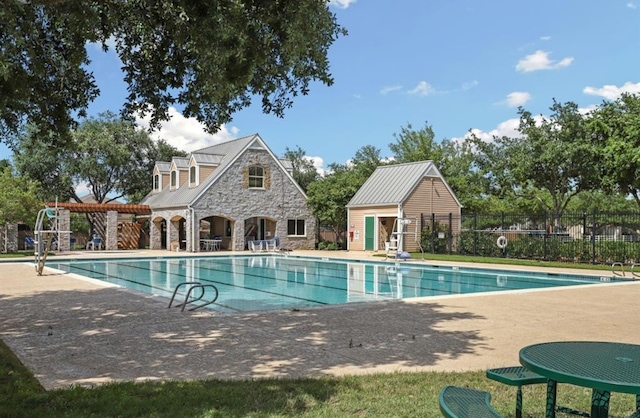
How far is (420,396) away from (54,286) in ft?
39.3

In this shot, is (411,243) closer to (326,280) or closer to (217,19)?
(326,280)

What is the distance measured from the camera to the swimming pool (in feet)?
46.1

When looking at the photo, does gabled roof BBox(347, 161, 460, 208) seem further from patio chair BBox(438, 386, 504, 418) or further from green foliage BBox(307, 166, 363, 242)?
patio chair BBox(438, 386, 504, 418)

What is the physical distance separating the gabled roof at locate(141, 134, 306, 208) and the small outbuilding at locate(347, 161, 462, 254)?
5.34m

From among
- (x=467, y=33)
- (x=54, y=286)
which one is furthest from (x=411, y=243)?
(x=54, y=286)

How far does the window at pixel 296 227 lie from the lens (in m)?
35.5

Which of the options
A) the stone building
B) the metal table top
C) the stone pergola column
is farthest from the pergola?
the metal table top

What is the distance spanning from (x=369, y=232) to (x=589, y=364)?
29.3 m

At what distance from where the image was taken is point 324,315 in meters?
9.88

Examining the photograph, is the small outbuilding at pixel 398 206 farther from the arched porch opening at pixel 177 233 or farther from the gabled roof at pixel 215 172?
the arched porch opening at pixel 177 233

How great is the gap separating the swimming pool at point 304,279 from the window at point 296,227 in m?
8.67

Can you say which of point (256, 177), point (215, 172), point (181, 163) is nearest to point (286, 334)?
point (215, 172)

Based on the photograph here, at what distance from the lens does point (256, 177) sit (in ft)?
113

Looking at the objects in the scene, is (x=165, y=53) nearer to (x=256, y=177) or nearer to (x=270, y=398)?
(x=270, y=398)
